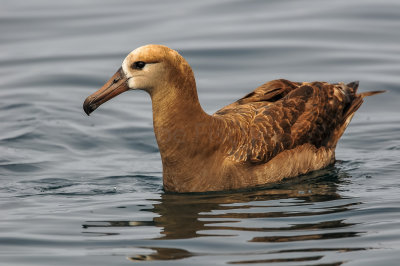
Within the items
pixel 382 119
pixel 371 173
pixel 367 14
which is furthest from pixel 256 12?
pixel 371 173

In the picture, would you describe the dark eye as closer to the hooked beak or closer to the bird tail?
the hooked beak

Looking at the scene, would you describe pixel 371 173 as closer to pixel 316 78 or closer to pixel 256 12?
pixel 316 78

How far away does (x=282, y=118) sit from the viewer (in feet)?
38.5

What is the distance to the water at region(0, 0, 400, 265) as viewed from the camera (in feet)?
29.5

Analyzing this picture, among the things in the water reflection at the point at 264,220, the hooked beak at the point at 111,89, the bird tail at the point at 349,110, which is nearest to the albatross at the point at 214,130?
the hooked beak at the point at 111,89

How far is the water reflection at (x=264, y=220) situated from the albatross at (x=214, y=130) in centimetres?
22

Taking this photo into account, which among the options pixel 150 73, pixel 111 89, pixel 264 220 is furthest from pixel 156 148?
pixel 264 220

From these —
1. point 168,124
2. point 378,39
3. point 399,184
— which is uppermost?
point 378,39

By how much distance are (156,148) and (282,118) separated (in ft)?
9.18

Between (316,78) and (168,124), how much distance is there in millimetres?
6762

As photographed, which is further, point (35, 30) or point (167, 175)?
point (35, 30)

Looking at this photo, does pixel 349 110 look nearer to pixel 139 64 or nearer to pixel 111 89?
pixel 139 64

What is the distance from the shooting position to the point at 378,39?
19391 millimetres

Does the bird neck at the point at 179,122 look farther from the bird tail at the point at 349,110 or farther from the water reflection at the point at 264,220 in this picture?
the bird tail at the point at 349,110
